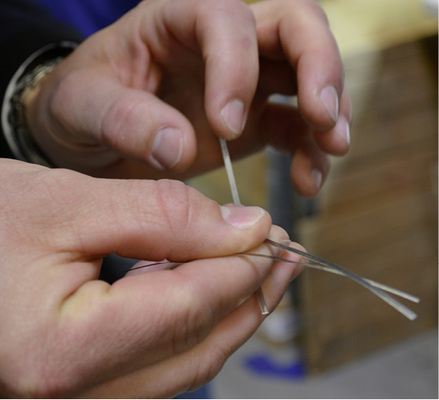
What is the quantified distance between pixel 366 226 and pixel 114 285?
940 millimetres

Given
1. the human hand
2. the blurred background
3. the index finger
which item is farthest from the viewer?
the blurred background

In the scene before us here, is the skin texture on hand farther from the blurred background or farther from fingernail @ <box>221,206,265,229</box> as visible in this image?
the blurred background

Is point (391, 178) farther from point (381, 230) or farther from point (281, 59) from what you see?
point (281, 59)

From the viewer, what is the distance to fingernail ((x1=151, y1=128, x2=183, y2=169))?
496mm

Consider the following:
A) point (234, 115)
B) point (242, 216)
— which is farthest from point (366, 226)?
point (242, 216)

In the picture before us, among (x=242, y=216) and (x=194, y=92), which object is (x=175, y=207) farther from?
(x=194, y=92)

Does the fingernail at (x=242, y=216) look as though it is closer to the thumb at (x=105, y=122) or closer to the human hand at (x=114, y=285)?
the human hand at (x=114, y=285)

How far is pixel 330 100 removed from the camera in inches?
20.1

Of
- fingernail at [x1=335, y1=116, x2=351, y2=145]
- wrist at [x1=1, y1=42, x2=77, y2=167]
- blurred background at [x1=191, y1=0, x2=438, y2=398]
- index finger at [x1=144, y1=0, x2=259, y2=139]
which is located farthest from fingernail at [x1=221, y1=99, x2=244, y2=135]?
blurred background at [x1=191, y1=0, x2=438, y2=398]

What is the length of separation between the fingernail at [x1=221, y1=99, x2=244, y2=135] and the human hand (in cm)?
14

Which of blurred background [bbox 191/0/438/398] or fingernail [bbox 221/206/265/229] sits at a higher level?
fingernail [bbox 221/206/265/229]

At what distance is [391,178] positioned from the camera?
1181mm

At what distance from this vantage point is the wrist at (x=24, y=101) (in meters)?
0.64

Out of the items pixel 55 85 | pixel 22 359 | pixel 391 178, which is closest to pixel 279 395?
pixel 391 178
